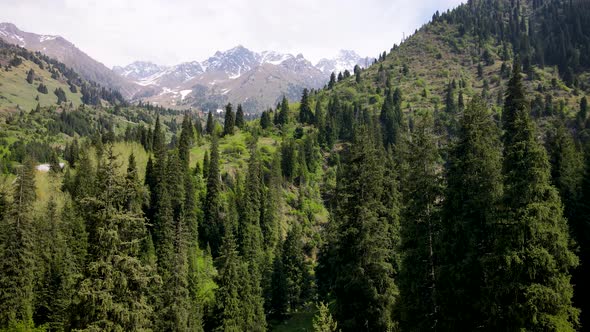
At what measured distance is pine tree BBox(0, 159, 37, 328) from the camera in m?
51.1

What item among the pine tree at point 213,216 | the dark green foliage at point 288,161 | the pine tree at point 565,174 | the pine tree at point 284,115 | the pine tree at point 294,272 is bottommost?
the pine tree at point 294,272

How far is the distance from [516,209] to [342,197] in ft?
41.9

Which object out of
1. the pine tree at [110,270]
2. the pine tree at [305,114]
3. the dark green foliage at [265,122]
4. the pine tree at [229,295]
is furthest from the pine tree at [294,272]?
the pine tree at [305,114]

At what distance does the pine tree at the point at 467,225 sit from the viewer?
23109mm

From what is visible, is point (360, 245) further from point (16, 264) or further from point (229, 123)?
point (229, 123)

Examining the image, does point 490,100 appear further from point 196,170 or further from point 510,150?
point 510,150

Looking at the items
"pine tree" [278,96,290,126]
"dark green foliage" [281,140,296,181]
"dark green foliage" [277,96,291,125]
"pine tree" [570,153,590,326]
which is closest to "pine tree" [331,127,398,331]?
"pine tree" [570,153,590,326]

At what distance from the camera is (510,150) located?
2261cm

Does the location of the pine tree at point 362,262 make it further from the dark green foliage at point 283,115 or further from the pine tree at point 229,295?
the dark green foliage at point 283,115

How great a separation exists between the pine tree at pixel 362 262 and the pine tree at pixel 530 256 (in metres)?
8.55

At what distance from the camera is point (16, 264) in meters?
53.0

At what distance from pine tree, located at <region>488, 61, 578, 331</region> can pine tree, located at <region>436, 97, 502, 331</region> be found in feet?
3.75

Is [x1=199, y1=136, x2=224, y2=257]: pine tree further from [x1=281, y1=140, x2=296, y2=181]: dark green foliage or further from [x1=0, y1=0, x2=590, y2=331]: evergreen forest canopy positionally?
[x1=281, y1=140, x2=296, y2=181]: dark green foliage

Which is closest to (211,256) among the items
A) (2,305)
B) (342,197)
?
(2,305)
